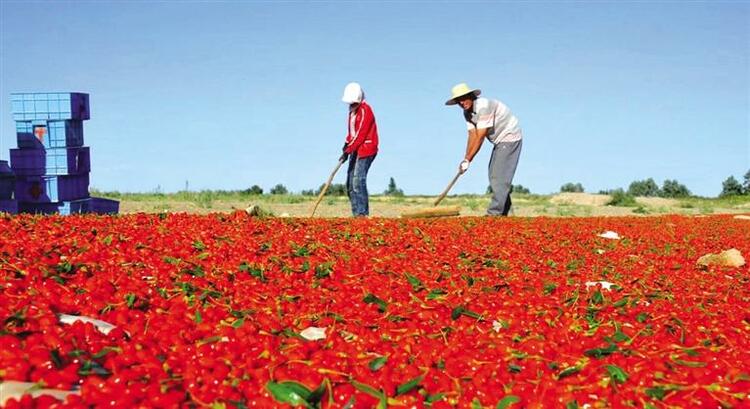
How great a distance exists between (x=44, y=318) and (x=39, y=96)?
11850mm

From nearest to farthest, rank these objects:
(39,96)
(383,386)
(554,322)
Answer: (383,386) < (554,322) < (39,96)

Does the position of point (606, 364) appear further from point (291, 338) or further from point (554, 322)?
point (291, 338)

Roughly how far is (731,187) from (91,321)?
36.4 meters

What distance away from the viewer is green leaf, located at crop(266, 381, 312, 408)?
3.17 m

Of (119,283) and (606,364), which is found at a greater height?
(119,283)

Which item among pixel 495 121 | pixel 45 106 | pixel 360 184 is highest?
pixel 45 106

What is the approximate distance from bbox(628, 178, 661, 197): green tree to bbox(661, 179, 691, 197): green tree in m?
0.52

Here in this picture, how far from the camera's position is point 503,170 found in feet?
43.7

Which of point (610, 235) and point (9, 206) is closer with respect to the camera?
point (610, 235)

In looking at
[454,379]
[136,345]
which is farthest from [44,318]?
[454,379]

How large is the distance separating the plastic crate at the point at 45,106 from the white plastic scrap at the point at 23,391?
1259 centimetres

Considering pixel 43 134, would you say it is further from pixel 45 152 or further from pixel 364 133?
pixel 364 133

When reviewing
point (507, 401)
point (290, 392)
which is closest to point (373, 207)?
point (507, 401)

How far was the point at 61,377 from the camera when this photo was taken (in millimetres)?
3248
